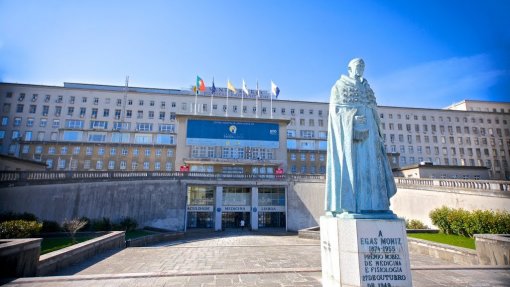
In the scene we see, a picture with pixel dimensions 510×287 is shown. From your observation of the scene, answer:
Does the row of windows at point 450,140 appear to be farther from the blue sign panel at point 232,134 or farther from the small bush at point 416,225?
the small bush at point 416,225

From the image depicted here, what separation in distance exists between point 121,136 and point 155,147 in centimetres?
772

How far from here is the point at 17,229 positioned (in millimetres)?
11984

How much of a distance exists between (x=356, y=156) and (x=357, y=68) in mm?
2383

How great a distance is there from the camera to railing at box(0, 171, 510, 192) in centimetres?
1928

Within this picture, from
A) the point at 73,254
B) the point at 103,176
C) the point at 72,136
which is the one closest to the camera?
the point at 73,254

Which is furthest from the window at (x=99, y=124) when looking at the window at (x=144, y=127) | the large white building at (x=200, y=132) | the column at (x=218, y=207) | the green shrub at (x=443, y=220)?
the green shrub at (x=443, y=220)

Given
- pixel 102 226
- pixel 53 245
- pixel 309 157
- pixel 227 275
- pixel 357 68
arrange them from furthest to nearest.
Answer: pixel 309 157, pixel 102 226, pixel 53 245, pixel 227 275, pixel 357 68

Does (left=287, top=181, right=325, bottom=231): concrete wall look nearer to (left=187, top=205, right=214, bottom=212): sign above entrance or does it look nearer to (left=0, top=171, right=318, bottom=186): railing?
(left=0, top=171, right=318, bottom=186): railing

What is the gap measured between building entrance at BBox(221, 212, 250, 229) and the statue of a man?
3147 centimetres

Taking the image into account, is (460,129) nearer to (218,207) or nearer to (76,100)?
(218,207)

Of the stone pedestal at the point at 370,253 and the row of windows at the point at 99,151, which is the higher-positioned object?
the row of windows at the point at 99,151

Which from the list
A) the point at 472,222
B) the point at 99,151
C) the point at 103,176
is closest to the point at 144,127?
the point at 99,151

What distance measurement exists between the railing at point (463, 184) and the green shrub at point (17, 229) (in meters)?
27.4

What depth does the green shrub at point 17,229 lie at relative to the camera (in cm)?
1140
